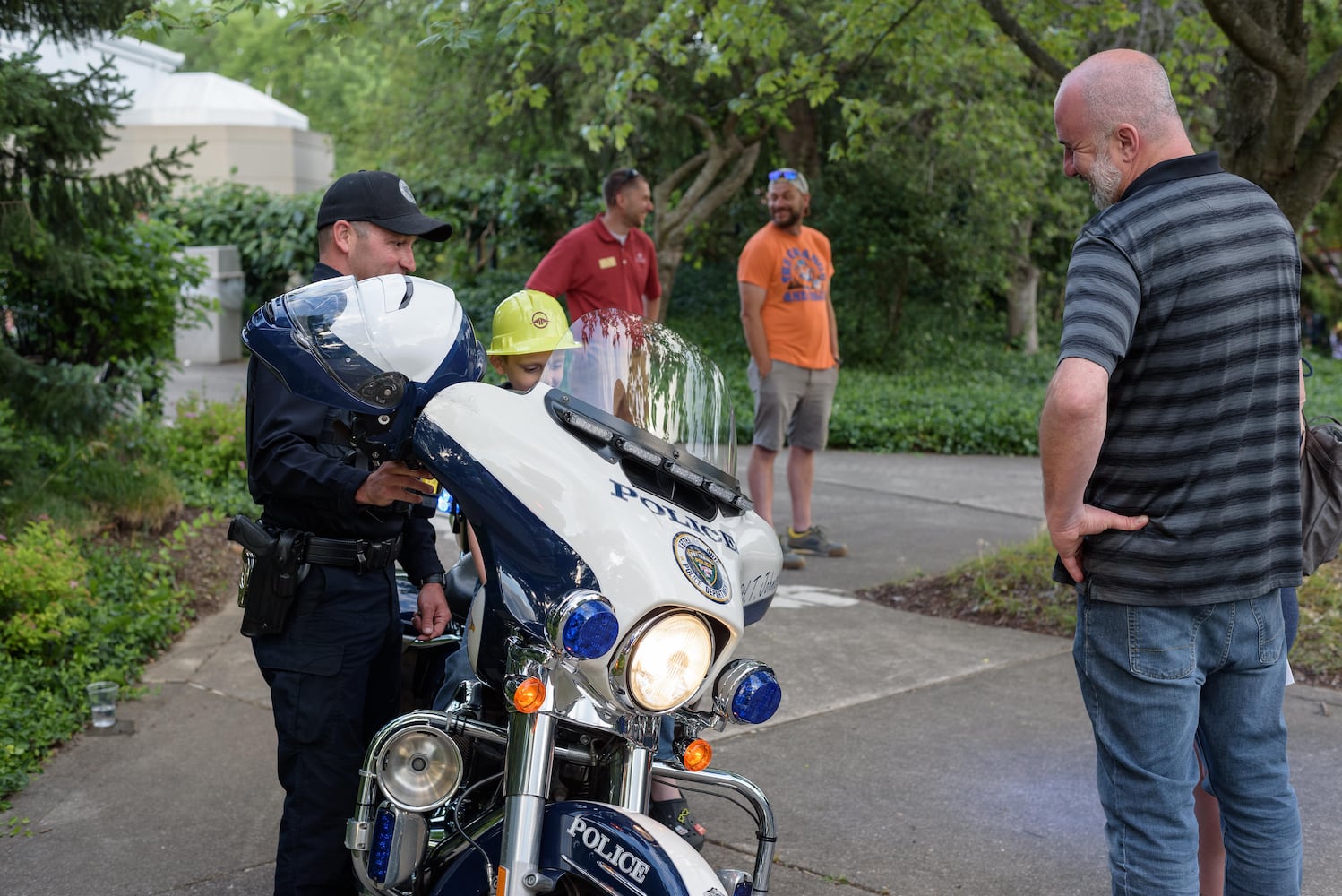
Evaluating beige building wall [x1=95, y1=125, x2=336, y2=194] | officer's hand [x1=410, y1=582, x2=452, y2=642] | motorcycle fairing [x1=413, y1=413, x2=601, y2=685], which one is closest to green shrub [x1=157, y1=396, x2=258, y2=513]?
officer's hand [x1=410, y1=582, x2=452, y2=642]

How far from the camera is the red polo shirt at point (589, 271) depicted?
21.9ft

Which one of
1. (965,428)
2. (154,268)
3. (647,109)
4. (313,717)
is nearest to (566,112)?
(647,109)

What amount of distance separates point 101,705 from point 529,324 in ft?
8.52

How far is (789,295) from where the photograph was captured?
7207mm

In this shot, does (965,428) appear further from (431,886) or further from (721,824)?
(431,886)

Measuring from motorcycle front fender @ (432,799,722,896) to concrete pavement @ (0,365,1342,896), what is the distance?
4.74 ft

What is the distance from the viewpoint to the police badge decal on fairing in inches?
84.3

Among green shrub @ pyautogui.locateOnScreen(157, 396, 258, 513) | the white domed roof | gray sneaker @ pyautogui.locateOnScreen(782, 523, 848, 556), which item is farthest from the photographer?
the white domed roof

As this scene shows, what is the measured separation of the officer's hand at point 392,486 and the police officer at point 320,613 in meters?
0.19

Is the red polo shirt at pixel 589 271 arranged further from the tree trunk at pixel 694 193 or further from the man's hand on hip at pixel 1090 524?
the tree trunk at pixel 694 193

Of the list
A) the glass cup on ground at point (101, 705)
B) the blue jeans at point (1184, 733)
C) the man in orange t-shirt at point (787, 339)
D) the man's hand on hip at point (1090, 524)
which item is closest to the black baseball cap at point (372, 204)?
the man's hand on hip at point (1090, 524)

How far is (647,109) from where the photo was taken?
14.0m

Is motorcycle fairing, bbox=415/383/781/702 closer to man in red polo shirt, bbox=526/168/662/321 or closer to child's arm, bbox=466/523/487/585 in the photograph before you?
child's arm, bbox=466/523/487/585

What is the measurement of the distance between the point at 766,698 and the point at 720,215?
1919 centimetres
